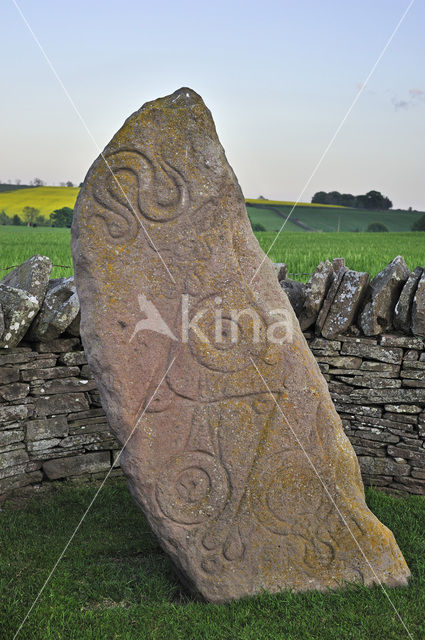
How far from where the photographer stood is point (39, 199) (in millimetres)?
39656

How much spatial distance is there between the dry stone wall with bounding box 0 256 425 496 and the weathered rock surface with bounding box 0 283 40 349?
13mm

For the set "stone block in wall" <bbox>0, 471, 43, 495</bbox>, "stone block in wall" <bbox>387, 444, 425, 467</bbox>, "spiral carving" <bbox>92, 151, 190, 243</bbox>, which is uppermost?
"spiral carving" <bbox>92, 151, 190, 243</bbox>

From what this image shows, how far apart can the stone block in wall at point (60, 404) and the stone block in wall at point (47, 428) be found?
6 cm

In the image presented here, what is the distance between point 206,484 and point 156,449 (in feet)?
1.24

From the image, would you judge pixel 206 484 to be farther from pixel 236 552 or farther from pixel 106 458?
pixel 106 458

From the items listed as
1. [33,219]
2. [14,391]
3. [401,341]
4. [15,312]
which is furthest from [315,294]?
[33,219]

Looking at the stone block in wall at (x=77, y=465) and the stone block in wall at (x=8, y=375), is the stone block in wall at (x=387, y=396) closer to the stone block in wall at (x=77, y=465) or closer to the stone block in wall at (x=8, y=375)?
the stone block in wall at (x=77, y=465)

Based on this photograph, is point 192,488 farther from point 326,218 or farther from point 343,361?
point 326,218

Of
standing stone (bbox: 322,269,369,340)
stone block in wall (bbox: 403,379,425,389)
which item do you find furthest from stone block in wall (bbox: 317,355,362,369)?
stone block in wall (bbox: 403,379,425,389)

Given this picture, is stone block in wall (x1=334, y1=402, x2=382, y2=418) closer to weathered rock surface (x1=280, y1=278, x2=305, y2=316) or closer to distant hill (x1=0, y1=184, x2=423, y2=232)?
weathered rock surface (x1=280, y1=278, x2=305, y2=316)

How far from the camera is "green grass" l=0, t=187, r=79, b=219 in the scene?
37.9m

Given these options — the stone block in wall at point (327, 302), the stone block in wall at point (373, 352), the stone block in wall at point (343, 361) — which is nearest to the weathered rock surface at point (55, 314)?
the stone block in wall at point (327, 302)

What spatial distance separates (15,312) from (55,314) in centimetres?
32

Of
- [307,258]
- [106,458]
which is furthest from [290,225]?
[106,458]
